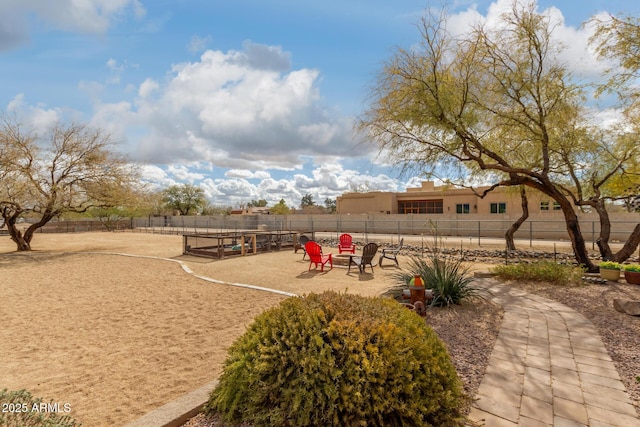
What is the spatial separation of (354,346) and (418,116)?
7.85 m

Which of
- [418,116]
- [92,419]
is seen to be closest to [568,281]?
[418,116]

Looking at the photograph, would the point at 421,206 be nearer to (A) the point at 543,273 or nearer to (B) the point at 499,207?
(B) the point at 499,207

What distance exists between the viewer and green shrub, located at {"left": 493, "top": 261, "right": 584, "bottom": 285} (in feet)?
23.2

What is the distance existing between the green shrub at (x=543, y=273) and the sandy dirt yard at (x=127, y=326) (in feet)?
9.34

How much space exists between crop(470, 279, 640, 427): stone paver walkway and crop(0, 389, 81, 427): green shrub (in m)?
3.06

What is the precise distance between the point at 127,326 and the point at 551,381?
5.91 meters

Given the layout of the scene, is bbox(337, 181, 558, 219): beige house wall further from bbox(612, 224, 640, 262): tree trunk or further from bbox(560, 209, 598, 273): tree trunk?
bbox(560, 209, 598, 273): tree trunk

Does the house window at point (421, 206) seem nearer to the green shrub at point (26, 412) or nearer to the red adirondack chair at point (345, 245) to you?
the red adirondack chair at point (345, 245)

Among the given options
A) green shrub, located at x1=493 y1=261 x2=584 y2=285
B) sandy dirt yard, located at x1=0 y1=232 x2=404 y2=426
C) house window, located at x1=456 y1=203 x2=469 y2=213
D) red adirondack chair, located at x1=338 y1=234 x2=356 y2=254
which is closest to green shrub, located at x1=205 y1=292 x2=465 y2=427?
sandy dirt yard, located at x1=0 y1=232 x2=404 y2=426

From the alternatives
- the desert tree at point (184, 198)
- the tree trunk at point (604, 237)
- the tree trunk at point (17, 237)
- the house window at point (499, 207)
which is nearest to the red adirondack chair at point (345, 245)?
the tree trunk at point (604, 237)

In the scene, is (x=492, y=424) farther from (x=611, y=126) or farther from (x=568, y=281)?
(x=611, y=126)

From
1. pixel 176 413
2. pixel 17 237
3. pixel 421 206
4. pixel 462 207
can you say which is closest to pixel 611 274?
pixel 176 413

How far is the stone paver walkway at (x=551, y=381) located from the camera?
2393 millimetres

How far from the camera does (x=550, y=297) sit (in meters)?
5.97
